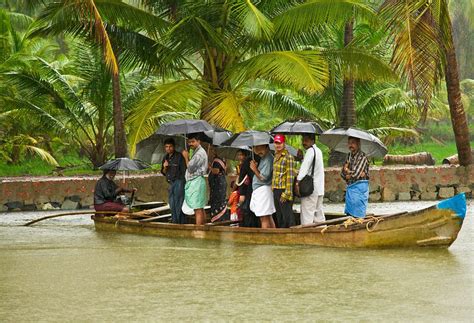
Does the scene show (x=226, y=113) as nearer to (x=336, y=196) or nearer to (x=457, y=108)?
(x=336, y=196)

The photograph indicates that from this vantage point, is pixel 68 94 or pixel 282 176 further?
pixel 68 94

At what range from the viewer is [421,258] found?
1233 cm

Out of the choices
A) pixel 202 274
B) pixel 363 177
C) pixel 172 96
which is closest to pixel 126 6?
pixel 172 96

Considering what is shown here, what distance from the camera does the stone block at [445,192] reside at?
23.5m

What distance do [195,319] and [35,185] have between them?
13885 mm

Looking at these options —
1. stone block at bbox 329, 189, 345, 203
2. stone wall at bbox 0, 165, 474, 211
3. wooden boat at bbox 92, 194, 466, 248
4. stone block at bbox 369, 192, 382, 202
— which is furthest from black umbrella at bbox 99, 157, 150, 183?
stone block at bbox 369, 192, 382, 202

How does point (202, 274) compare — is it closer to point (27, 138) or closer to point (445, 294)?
point (445, 294)

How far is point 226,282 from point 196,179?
4489mm

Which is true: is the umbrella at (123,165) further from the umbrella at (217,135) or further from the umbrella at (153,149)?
the umbrella at (217,135)

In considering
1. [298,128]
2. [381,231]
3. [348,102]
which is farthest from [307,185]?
[348,102]

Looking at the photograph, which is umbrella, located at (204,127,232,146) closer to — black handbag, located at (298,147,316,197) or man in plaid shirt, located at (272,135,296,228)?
man in plaid shirt, located at (272,135,296,228)

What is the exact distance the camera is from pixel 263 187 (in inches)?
565

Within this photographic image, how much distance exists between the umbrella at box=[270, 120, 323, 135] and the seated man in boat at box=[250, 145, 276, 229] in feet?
1.41

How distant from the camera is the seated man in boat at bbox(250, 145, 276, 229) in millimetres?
14336
